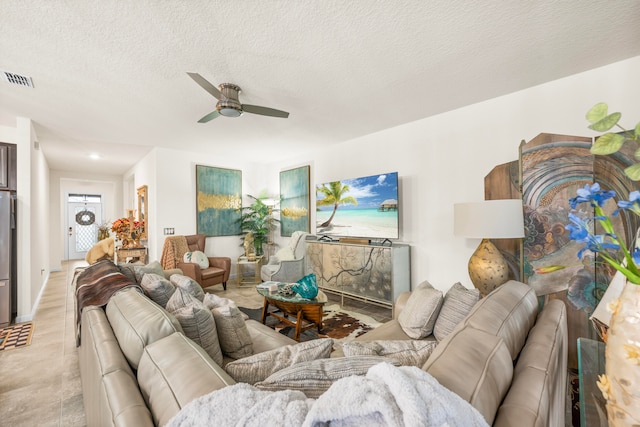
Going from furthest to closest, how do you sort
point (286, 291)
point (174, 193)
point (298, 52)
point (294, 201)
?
point (294, 201)
point (174, 193)
point (286, 291)
point (298, 52)

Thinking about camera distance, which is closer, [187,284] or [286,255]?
[187,284]

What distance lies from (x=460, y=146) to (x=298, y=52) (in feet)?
7.09

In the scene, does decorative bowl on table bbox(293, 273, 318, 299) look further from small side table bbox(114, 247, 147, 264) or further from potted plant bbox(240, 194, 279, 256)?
small side table bbox(114, 247, 147, 264)

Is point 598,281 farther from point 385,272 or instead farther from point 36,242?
point 36,242

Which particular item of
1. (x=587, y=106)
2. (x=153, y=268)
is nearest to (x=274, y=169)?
(x=153, y=268)

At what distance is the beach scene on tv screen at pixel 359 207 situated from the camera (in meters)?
3.72

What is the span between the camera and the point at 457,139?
3248 millimetres

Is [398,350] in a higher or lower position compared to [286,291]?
higher

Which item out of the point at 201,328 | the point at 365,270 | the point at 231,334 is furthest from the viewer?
the point at 365,270

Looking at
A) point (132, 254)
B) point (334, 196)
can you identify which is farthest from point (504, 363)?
point (132, 254)

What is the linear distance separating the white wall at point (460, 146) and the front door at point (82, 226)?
8.91 metres

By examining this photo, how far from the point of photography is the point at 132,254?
502 centimetres

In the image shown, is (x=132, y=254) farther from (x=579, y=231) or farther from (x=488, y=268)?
(x=579, y=231)

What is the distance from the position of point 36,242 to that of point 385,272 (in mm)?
4839
